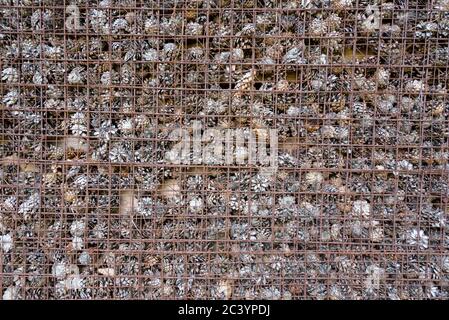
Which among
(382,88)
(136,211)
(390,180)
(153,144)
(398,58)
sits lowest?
(136,211)

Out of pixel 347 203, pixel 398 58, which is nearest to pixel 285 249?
pixel 347 203

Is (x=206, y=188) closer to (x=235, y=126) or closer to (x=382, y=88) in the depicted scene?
(x=235, y=126)

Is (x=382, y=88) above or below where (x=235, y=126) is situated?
above

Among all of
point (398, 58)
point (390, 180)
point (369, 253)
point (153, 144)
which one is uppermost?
point (398, 58)

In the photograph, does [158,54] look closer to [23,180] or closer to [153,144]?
[153,144]

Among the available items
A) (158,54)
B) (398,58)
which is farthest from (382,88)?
(158,54)
